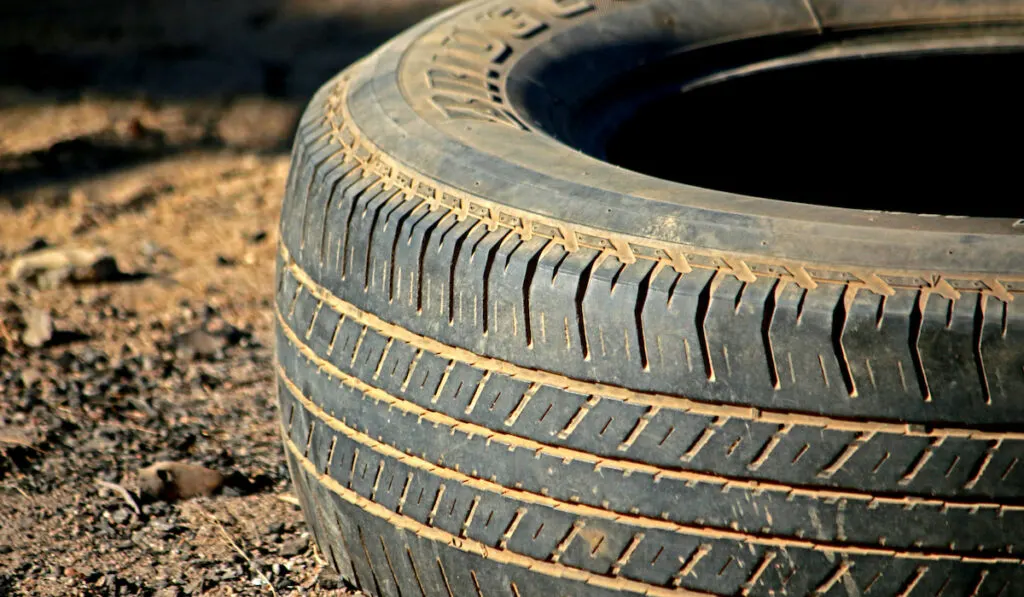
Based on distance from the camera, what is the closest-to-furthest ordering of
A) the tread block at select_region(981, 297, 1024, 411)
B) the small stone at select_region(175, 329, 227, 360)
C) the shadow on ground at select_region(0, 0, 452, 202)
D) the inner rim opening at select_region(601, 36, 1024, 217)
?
the tread block at select_region(981, 297, 1024, 411) < the inner rim opening at select_region(601, 36, 1024, 217) < the small stone at select_region(175, 329, 227, 360) < the shadow on ground at select_region(0, 0, 452, 202)

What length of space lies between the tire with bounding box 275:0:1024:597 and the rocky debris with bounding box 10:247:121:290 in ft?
4.92

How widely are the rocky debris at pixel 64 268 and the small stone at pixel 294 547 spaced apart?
1.38 meters

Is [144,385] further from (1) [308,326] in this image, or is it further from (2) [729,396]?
(2) [729,396]

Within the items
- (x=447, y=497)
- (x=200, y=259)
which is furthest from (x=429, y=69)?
(x=200, y=259)

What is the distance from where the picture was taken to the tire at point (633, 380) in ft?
4.09

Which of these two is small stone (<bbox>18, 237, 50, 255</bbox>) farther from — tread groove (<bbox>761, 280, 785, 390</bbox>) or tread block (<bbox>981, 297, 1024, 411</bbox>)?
tread block (<bbox>981, 297, 1024, 411</bbox>)

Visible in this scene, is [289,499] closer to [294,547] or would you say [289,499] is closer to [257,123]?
[294,547]

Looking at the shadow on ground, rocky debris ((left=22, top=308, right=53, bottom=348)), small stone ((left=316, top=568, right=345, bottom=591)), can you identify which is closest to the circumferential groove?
small stone ((left=316, top=568, right=345, bottom=591))

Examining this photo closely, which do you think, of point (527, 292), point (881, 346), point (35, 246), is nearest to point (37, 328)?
point (35, 246)

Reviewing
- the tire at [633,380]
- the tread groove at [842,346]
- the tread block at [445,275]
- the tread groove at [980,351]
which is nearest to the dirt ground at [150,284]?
the tire at [633,380]

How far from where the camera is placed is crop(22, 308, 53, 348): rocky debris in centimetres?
272

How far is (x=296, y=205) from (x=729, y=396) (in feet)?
2.53

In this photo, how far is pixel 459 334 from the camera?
1.47 meters

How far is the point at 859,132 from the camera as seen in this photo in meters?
2.34
